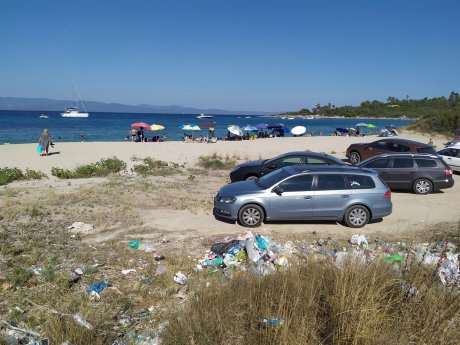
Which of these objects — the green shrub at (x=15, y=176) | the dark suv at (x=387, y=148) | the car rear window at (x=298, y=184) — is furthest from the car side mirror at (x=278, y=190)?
the green shrub at (x=15, y=176)

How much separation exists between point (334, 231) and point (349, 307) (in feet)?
17.1

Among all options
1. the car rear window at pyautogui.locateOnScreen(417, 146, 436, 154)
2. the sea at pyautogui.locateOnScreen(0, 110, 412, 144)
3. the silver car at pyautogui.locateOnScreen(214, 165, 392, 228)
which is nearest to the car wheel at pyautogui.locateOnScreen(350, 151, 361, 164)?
the car rear window at pyautogui.locateOnScreen(417, 146, 436, 154)

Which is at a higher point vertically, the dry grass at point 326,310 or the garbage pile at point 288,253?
the dry grass at point 326,310

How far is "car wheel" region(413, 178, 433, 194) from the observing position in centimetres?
1335

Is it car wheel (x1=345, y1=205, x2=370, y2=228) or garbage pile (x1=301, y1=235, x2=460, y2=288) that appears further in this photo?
car wheel (x1=345, y1=205, x2=370, y2=228)

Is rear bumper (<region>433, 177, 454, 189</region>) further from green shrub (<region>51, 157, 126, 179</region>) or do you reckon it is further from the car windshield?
green shrub (<region>51, 157, 126, 179</region>)

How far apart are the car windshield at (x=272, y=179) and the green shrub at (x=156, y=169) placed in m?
7.55

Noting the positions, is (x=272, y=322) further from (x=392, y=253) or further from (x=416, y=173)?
(x=416, y=173)

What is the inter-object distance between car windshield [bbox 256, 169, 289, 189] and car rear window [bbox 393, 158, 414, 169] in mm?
6233

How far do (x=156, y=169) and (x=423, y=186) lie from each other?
1178cm

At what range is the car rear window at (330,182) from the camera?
906 cm

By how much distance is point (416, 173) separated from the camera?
1334cm

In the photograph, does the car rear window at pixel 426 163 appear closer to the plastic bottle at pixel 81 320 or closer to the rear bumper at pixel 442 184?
the rear bumper at pixel 442 184

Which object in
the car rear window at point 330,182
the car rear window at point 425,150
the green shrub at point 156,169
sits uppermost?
the car rear window at point 425,150
